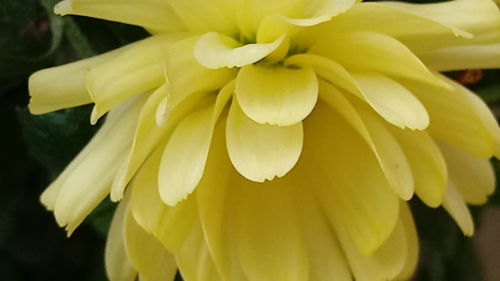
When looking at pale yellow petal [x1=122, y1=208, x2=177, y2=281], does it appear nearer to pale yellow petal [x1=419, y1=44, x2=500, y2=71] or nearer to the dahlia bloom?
the dahlia bloom

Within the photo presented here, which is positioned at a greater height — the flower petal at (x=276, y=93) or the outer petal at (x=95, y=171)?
the flower petal at (x=276, y=93)

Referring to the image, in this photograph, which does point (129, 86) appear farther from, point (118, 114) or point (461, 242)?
point (461, 242)

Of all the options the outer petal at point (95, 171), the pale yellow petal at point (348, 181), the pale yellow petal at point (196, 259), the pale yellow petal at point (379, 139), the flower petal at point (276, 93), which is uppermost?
the flower petal at point (276, 93)

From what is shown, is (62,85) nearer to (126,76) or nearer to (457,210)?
(126,76)

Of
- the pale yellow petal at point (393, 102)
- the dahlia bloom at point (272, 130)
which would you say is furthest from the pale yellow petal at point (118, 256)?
the pale yellow petal at point (393, 102)

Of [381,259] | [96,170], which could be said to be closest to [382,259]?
[381,259]

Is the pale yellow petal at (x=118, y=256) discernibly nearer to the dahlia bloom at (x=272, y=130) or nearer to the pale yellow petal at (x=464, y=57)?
the dahlia bloom at (x=272, y=130)

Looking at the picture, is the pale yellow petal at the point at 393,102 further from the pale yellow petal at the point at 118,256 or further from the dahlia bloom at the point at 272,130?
the pale yellow petal at the point at 118,256
